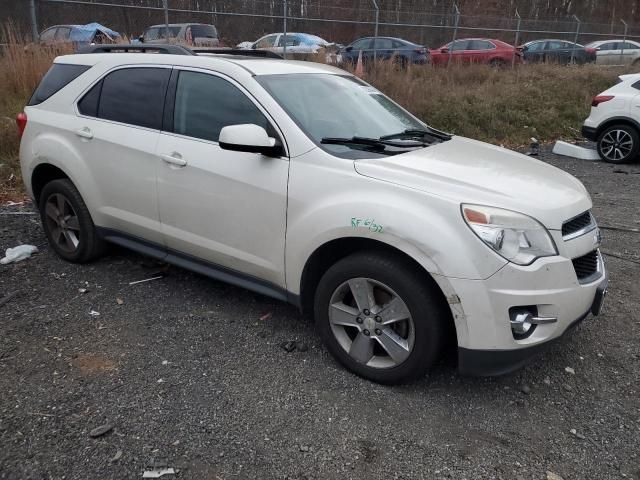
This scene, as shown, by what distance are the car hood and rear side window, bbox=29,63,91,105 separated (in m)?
2.77

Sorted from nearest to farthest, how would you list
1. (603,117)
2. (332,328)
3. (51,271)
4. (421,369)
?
(421,369), (332,328), (51,271), (603,117)

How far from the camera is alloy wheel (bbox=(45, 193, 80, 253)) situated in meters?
4.55

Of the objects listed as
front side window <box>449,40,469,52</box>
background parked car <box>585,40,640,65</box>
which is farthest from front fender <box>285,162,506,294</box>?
background parked car <box>585,40,640,65</box>

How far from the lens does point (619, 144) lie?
975cm

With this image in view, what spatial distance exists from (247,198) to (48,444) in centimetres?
167

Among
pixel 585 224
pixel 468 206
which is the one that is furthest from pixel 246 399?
pixel 585 224

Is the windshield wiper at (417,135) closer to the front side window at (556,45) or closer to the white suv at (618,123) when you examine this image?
the white suv at (618,123)

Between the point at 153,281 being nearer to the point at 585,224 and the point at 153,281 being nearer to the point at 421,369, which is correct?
the point at 421,369

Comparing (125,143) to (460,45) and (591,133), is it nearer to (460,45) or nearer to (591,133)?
(591,133)

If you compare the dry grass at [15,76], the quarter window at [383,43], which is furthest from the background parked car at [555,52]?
the dry grass at [15,76]

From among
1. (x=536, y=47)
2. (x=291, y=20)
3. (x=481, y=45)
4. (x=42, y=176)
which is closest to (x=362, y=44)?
(x=291, y=20)

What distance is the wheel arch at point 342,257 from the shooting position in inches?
110

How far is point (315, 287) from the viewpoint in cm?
332

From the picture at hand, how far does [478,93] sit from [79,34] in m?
9.42
